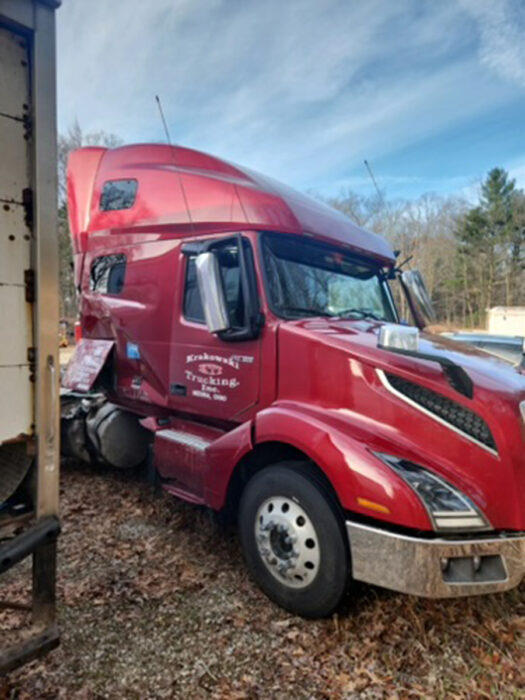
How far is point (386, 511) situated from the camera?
2.45 metres

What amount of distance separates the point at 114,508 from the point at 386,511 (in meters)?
3.03

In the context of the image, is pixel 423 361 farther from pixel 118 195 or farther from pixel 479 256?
pixel 479 256

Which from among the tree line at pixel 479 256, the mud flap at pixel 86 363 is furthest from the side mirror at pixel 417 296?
the tree line at pixel 479 256

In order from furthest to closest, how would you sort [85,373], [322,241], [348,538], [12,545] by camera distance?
[85,373]
[322,241]
[348,538]
[12,545]

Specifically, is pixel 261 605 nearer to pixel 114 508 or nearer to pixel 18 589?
pixel 18 589

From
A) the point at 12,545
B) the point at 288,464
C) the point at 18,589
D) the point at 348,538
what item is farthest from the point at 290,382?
the point at 18,589

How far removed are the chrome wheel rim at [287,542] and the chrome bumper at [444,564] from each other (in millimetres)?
409

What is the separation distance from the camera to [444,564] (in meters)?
2.38

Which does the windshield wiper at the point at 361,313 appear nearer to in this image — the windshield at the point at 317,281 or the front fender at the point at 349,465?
the windshield at the point at 317,281

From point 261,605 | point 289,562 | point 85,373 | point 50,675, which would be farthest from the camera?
point 85,373

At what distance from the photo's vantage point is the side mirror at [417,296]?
4.68 m

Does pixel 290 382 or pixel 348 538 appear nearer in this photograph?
pixel 348 538

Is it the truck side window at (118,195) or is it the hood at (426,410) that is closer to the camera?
the hood at (426,410)

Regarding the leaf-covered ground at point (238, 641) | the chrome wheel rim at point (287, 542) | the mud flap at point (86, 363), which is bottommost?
the leaf-covered ground at point (238, 641)
